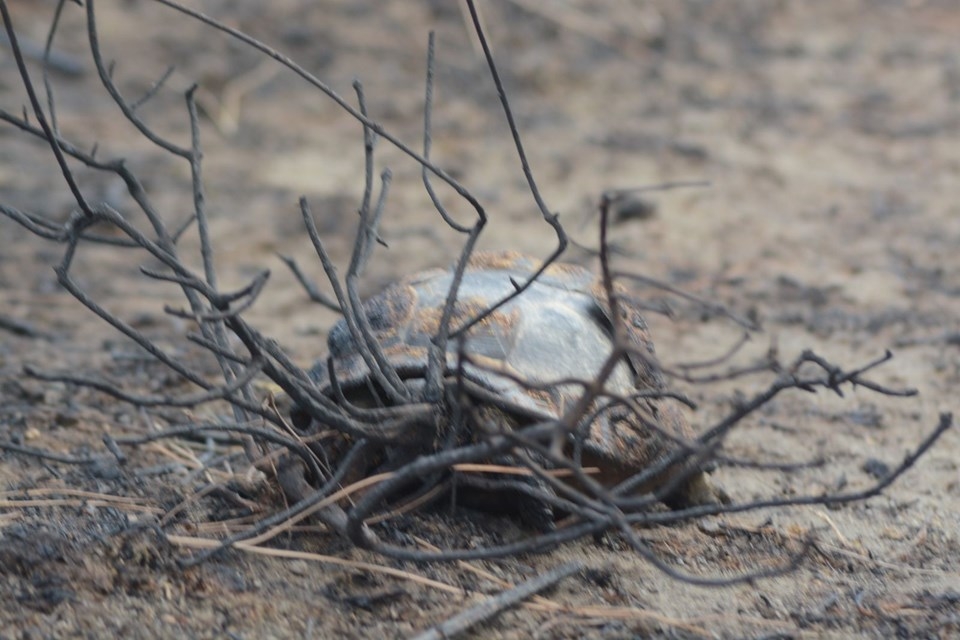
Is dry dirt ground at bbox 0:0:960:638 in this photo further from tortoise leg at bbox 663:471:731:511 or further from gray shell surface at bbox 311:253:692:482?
gray shell surface at bbox 311:253:692:482

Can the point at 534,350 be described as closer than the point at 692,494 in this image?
Yes

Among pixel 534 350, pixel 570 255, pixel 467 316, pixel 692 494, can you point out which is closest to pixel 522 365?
pixel 534 350

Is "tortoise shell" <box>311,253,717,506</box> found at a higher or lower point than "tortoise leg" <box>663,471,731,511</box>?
higher

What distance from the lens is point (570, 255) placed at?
5438mm

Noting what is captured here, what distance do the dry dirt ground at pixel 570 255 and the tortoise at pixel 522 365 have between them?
6.9 inches

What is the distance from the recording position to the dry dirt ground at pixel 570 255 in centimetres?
240

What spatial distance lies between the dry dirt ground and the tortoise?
175mm

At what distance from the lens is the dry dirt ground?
2.40 metres

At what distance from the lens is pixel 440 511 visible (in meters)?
2.64

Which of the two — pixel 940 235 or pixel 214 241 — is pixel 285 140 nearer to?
pixel 214 241

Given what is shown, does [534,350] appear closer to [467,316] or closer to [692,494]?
[467,316]

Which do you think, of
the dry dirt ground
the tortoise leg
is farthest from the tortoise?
the dry dirt ground

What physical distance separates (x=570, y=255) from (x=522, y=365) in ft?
9.20

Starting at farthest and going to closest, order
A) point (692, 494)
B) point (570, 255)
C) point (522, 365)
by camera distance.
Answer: point (570, 255)
point (692, 494)
point (522, 365)
